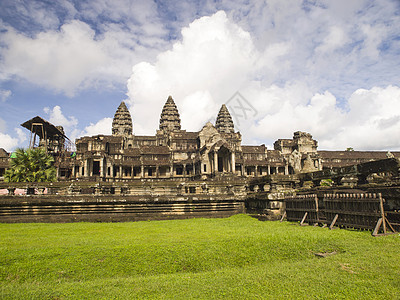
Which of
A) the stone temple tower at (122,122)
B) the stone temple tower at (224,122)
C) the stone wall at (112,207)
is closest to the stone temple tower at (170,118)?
the stone temple tower at (122,122)

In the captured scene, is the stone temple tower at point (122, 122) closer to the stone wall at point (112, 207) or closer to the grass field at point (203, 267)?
the stone wall at point (112, 207)

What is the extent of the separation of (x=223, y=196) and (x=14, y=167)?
22150 mm

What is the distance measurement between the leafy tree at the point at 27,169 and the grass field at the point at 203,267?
20.9m

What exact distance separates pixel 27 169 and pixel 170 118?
148 ft

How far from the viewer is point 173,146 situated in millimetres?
49094

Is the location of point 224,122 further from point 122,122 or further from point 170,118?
point 122,122

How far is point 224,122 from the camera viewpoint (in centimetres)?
7706

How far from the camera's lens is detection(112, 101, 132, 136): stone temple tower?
7069cm

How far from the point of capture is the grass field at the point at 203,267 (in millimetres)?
4496

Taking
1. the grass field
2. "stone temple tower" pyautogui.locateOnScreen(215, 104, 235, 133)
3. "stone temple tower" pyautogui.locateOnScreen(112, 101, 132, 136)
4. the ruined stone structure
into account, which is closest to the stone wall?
the ruined stone structure

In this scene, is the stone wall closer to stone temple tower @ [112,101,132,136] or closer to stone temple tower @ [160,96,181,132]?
stone temple tower @ [160,96,181,132]

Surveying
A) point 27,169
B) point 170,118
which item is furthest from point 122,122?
point 27,169

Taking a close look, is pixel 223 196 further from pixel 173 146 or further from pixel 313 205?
pixel 173 146

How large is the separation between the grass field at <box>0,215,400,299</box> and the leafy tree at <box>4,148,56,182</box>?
2087cm
